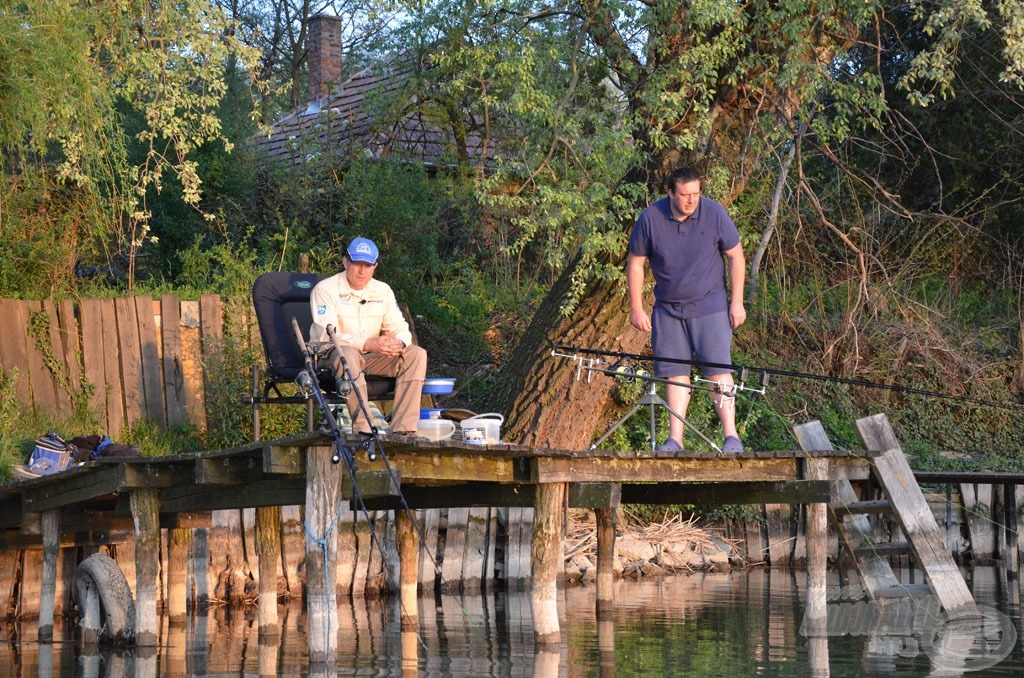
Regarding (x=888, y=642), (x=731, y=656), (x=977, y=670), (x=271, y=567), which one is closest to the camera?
(x=977, y=670)

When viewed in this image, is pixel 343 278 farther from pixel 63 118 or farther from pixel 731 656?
pixel 731 656

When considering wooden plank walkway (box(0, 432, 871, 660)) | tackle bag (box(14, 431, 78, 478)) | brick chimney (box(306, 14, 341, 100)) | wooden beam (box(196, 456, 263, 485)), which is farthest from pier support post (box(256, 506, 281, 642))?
brick chimney (box(306, 14, 341, 100))

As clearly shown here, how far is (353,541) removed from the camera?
12562mm

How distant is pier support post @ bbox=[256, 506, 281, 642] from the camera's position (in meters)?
10.1

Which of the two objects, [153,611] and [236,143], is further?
[236,143]

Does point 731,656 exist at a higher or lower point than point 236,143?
lower

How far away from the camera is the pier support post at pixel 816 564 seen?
31.5 feet

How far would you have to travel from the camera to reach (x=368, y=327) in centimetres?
955

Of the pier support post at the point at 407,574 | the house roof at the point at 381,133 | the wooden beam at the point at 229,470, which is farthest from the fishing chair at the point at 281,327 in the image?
the house roof at the point at 381,133

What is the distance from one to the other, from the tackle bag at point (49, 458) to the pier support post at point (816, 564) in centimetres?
506

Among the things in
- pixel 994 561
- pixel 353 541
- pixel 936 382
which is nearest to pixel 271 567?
pixel 353 541

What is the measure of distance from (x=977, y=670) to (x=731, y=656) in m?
1.41

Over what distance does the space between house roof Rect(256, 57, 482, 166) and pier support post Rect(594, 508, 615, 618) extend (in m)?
7.28

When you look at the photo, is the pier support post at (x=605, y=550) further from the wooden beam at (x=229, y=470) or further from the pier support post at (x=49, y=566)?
the pier support post at (x=49, y=566)
